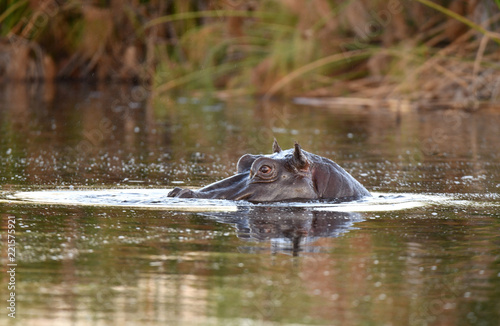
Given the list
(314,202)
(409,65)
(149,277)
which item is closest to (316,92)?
(409,65)

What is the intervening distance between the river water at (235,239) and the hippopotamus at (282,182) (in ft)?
0.45

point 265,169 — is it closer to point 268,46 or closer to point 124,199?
point 124,199

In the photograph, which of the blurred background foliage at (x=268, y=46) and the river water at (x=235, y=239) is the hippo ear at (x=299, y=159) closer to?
the river water at (x=235, y=239)

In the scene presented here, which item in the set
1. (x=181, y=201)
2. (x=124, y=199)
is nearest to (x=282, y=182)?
(x=181, y=201)

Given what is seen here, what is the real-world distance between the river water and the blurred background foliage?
5.39 meters

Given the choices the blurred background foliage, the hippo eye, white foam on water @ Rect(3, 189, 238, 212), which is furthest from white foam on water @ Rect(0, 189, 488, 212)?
the blurred background foliage

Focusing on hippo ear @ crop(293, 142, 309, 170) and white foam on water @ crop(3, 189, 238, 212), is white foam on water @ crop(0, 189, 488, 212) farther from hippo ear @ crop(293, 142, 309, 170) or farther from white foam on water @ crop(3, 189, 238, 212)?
hippo ear @ crop(293, 142, 309, 170)

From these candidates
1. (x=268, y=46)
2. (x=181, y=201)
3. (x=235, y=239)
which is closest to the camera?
(x=235, y=239)

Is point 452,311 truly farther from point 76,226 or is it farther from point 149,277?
point 76,226

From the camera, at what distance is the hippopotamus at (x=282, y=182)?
654 centimetres

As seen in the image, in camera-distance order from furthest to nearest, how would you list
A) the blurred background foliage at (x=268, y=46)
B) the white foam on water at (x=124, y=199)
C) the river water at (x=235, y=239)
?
the blurred background foliage at (x=268, y=46) → the white foam on water at (x=124, y=199) → the river water at (x=235, y=239)

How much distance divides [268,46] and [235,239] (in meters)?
14.7

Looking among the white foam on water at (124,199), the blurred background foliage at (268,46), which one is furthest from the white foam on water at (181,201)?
the blurred background foliage at (268,46)

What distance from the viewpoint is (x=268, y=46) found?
19703 millimetres
